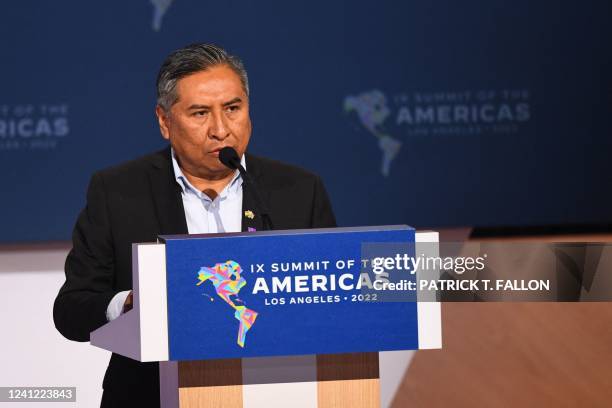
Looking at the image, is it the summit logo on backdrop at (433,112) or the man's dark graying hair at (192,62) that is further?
the summit logo on backdrop at (433,112)

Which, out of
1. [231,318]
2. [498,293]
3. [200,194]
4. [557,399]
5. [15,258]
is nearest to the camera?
[231,318]

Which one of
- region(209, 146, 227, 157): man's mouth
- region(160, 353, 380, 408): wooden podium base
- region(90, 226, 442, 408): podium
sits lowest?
region(160, 353, 380, 408): wooden podium base

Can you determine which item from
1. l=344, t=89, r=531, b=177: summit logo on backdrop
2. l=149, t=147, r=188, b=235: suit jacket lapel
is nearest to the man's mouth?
l=149, t=147, r=188, b=235: suit jacket lapel

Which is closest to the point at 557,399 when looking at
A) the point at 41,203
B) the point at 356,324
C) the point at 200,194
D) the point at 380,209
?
the point at 200,194

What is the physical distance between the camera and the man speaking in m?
1.81

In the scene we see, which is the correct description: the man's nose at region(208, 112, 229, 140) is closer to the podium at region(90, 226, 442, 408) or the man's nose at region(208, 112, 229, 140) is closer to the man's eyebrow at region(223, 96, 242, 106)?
the man's eyebrow at region(223, 96, 242, 106)

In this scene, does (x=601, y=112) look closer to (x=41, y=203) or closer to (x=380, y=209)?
(x=380, y=209)

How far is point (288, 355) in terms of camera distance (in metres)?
1.42

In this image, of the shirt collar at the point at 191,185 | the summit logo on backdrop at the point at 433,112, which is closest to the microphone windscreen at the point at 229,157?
the shirt collar at the point at 191,185

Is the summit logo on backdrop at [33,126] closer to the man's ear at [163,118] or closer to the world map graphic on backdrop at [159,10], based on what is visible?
the world map graphic on backdrop at [159,10]

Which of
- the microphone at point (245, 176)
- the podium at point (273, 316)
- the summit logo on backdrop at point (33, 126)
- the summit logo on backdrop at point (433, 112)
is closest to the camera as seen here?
the podium at point (273, 316)

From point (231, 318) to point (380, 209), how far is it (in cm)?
633

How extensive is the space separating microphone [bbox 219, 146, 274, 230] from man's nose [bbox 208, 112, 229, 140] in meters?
0.03

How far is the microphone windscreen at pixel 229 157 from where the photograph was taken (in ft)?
5.80
